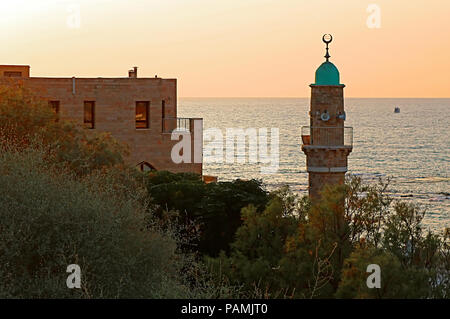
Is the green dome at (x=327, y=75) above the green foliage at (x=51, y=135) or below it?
above

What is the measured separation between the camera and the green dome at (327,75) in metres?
32.1

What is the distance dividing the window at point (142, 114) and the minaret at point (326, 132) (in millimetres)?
8707

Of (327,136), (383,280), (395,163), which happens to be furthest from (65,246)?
(395,163)

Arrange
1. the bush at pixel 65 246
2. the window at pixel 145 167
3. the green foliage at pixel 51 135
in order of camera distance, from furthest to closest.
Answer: the window at pixel 145 167, the green foliage at pixel 51 135, the bush at pixel 65 246

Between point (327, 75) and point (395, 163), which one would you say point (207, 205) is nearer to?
point (327, 75)

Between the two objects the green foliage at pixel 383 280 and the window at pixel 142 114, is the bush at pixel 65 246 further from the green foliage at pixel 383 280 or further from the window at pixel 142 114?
the window at pixel 142 114

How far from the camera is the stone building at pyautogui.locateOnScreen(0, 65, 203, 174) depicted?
36.0m

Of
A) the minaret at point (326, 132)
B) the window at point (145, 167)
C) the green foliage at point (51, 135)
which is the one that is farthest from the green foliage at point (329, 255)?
the window at point (145, 167)

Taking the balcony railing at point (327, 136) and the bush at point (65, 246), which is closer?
the bush at point (65, 246)

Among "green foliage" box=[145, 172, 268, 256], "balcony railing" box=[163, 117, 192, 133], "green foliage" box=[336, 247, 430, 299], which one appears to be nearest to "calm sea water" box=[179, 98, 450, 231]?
"balcony railing" box=[163, 117, 192, 133]

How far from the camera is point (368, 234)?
22.8m

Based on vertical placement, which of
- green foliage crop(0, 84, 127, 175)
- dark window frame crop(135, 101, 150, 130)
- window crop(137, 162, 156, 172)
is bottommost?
window crop(137, 162, 156, 172)

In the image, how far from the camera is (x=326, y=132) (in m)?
32.5

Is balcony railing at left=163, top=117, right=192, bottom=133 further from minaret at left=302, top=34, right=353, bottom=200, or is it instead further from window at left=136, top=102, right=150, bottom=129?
minaret at left=302, top=34, right=353, bottom=200
